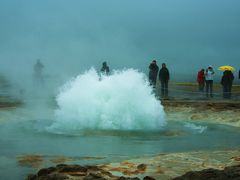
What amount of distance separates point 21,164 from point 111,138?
3.73 m

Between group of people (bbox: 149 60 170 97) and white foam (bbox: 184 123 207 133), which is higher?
group of people (bbox: 149 60 170 97)

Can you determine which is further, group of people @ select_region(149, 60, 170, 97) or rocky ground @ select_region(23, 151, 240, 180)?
group of people @ select_region(149, 60, 170, 97)

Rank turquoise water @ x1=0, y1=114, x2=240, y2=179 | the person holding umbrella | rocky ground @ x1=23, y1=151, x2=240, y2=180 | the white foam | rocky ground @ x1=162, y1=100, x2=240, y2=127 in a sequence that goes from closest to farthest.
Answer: rocky ground @ x1=23, y1=151, x2=240, y2=180 < turquoise water @ x1=0, y1=114, x2=240, y2=179 < the white foam < rocky ground @ x1=162, y1=100, x2=240, y2=127 < the person holding umbrella

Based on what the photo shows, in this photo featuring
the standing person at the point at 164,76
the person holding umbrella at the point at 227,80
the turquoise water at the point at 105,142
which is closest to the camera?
the turquoise water at the point at 105,142

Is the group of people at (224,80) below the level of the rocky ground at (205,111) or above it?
above

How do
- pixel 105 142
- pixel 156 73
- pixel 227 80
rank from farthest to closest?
1. pixel 156 73
2. pixel 227 80
3. pixel 105 142

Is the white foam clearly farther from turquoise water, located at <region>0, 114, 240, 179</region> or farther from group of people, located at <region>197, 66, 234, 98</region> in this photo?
group of people, located at <region>197, 66, 234, 98</region>

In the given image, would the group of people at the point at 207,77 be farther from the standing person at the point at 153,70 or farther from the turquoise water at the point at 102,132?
the turquoise water at the point at 102,132

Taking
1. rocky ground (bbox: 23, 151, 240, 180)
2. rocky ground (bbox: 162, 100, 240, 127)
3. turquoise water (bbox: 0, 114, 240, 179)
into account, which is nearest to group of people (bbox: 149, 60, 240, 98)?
rocky ground (bbox: 162, 100, 240, 127)

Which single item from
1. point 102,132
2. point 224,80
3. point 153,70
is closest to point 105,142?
point 102,132

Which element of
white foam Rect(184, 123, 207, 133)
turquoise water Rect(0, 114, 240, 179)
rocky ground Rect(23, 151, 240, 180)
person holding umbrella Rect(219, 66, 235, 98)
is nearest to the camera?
rocky ground Rect(23, 151, 240, 180)

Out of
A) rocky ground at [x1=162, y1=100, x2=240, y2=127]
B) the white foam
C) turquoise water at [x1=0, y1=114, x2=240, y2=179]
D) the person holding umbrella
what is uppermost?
the person holding umbrella

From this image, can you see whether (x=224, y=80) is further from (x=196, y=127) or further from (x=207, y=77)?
(x=196, y=127)

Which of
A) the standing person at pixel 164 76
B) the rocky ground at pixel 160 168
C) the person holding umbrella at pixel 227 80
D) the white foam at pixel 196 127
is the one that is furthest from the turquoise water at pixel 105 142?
the standing person at pixel 164 76
